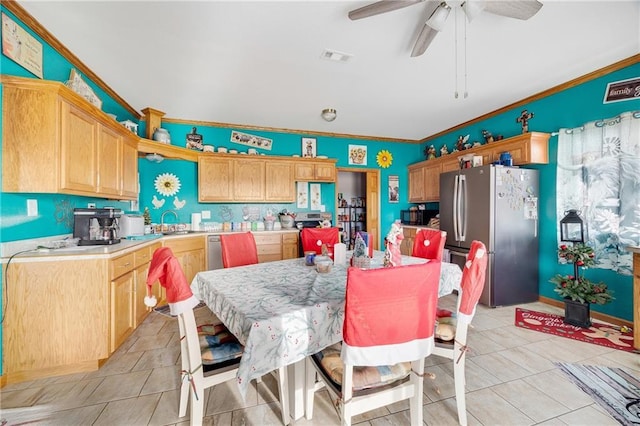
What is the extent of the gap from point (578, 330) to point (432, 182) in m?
3.00

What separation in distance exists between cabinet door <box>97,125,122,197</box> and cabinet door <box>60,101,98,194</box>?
0.31 ft

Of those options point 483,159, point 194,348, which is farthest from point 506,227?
point 194,348

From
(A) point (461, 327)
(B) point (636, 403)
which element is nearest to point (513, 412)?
(A) point (461, 327)

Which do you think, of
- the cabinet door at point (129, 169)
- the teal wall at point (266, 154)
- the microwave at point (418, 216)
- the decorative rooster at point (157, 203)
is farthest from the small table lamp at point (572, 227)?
the decorative rooster at point (157, 203)

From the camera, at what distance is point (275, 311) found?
4.09ft

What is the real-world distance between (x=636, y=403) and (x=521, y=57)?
2936 millimetres

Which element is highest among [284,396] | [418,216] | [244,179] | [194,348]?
[244,179]

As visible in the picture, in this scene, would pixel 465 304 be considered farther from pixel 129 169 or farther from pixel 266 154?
pixel 266 154

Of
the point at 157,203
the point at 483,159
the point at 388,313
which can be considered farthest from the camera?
the point at 157,203

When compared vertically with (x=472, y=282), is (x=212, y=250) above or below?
below

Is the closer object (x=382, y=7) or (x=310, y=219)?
(x=382, y=7)

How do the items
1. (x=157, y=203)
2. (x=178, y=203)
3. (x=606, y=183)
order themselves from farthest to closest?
(x=178, y=203), (x=157, y=203), (x=606, y=183)

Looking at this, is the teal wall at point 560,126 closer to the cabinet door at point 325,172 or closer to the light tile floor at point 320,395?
the light tile floor at point 320,395

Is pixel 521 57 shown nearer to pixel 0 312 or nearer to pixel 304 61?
pixel 304 61
